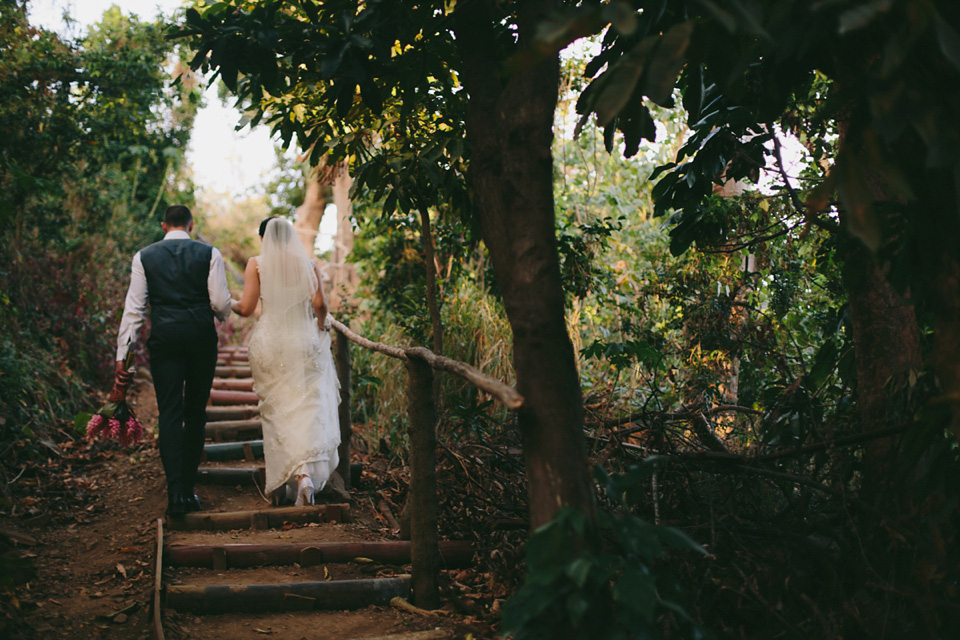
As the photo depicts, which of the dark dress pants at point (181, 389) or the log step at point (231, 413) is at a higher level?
the dark dress pants at point (181, 389)

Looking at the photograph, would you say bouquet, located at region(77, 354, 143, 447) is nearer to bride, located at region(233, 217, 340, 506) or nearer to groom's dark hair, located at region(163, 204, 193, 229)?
bride, located at region(233, 217, 340, 506)

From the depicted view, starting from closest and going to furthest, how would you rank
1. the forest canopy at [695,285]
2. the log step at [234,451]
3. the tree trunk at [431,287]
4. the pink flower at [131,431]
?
the forest canopy at [695,285] → the pink flower at [131,431] → the tree trunk at [431,287] → the log step at [234,451]

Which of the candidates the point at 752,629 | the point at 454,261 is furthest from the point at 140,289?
the point at 752,629

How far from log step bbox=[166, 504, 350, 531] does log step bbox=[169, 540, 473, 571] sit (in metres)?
0.51

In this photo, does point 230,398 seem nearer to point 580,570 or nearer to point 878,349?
point 878,349

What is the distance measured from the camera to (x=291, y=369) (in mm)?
4473

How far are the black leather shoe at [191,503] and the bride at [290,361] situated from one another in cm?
42

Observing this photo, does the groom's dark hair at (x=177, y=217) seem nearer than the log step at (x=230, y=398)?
Yes

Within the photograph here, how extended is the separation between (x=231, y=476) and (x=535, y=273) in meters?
3.45

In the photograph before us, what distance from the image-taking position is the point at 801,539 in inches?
92.1

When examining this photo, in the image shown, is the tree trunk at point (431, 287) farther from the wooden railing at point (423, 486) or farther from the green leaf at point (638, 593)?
the green leaf at point (638, 593)

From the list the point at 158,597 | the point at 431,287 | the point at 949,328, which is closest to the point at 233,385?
the point at 431,287

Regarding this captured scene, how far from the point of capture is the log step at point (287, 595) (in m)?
2.88

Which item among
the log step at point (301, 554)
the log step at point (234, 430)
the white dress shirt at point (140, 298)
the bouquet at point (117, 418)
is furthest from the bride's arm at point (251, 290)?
the log step at point (301, 554)
